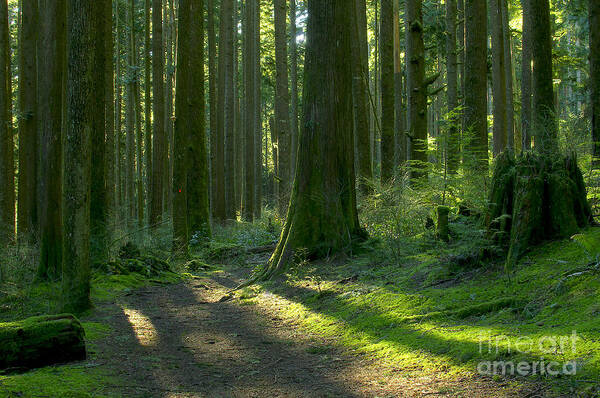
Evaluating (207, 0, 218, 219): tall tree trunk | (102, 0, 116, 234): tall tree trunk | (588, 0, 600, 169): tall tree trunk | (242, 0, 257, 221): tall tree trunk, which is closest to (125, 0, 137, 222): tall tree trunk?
(207, 0, 218, 219): tall tree trunk

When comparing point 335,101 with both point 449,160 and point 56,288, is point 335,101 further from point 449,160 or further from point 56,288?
point 56,288

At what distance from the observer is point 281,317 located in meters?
6.82

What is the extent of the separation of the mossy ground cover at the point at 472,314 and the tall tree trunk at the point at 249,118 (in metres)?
16.3

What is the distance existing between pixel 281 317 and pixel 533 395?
4.23 metres

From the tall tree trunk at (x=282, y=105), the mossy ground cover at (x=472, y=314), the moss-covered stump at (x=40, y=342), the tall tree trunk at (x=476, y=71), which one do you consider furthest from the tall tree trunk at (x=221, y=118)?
the moss-covered stump at (x=40, y=342)

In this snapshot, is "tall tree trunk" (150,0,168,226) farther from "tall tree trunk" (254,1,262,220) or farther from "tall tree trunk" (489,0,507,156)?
"tall tree trunk" (489,0,507,156)

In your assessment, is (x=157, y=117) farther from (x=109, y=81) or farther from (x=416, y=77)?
(x=416, y=77)

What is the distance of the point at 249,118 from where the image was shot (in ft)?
79.1

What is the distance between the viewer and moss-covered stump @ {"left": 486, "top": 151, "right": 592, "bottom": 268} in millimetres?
5223

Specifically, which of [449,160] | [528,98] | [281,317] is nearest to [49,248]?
[281,317]

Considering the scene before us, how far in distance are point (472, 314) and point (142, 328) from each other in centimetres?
445

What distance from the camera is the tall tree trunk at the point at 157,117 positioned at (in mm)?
18109

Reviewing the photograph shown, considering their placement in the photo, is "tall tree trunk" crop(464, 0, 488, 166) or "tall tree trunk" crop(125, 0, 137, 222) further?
"tall tree trunk" crop(125, 0, 137, 222)

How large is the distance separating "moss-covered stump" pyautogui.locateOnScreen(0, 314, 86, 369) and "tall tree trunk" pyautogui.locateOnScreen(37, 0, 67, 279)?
432cm
